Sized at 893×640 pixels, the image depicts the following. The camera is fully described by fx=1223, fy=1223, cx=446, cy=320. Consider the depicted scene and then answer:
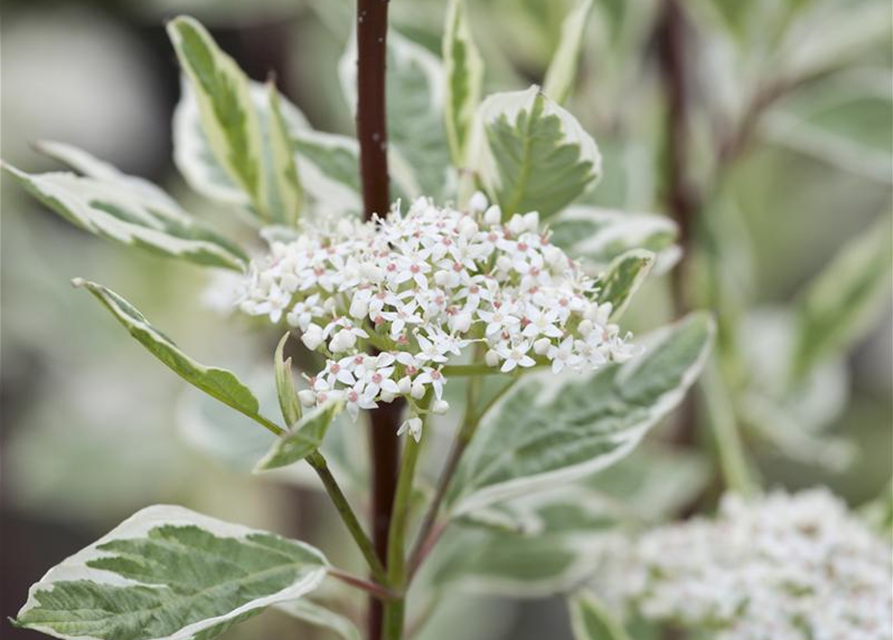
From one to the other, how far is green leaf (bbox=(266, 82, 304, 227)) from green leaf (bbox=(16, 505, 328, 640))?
19cm

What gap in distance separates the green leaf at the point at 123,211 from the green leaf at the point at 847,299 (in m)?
0.61

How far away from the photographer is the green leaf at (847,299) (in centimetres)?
105

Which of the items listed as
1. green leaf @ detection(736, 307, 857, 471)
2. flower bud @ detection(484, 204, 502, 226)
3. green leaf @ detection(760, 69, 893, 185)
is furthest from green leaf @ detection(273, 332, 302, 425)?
green leaf @ detection(760, 69, 893, 185)

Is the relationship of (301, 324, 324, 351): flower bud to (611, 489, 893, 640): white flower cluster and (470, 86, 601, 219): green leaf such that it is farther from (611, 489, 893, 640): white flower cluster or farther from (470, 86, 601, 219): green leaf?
(611, 489, 893, 640): white flower cluster

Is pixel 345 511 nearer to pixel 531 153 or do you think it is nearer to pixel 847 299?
pixel 531 153

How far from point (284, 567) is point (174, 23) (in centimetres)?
27

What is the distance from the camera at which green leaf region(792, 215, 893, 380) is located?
1055 mm

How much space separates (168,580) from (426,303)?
162 millimetres

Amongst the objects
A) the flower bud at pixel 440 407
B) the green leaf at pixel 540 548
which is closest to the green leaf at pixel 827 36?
the green leaf at pixel 540 548

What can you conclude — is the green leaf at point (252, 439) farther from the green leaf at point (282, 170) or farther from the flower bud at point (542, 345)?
the flower bud at point (542, 345)

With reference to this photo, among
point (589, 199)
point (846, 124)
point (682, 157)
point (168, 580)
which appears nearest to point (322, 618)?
point (168, 580)

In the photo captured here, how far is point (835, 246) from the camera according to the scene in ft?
5.59

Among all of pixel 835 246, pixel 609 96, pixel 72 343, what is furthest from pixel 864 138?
pixel 72 343

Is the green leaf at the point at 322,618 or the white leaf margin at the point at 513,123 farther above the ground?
the white leaf margin at the point at 513,123
